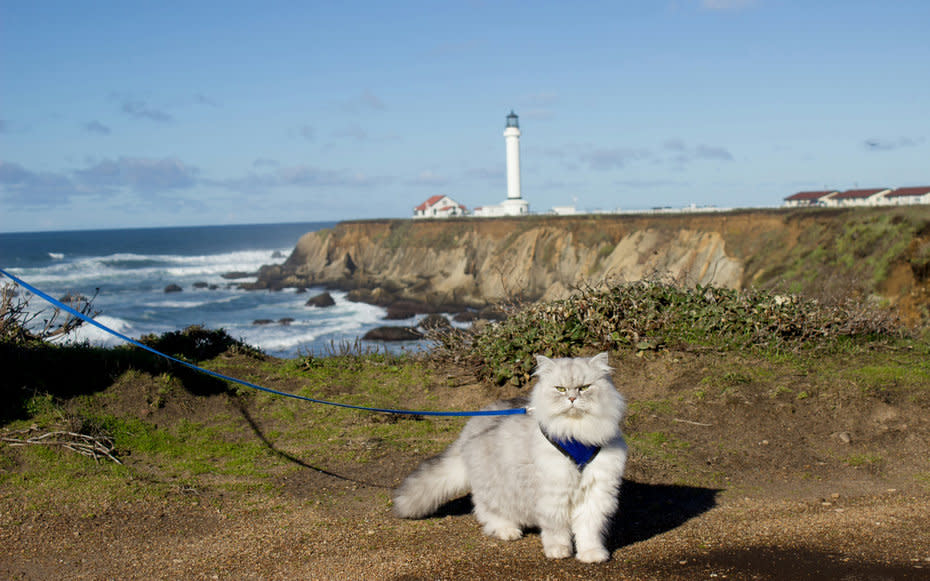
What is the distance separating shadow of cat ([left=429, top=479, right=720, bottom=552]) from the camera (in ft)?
16.6

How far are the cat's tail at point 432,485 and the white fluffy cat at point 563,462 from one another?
29 centimetres

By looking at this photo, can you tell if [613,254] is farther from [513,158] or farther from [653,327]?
[653,327]

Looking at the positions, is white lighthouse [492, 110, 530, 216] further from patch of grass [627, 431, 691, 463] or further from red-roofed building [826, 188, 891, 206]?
patch of grass [627, 431, 691, 463]

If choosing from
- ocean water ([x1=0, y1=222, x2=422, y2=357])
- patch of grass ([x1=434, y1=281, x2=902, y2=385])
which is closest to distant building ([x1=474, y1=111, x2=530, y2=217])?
ocean water ([x1=0, y1=222, x2=422, y2=357])

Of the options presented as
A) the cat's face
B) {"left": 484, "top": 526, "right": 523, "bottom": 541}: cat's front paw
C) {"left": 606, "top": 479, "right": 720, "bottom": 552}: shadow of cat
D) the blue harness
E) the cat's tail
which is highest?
the cat's face

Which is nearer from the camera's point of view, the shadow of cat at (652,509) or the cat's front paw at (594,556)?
the cat's front paw at (594,556)

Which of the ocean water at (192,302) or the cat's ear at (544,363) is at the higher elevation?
the cat's ear at (544,363)

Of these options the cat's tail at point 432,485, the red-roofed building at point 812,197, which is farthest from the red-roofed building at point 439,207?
the cat's tail at point 432,485

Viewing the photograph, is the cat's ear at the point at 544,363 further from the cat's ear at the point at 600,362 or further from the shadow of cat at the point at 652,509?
the shadow of cat at the point at 652,509

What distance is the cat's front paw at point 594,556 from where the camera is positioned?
176 inches

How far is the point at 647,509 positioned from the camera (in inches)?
221

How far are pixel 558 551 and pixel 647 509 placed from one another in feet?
4.44

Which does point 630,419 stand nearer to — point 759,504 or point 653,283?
point 759,504

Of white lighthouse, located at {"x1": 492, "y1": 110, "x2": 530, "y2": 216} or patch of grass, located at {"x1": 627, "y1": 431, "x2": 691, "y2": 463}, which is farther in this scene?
white lighthouse, located at {"x1": 492, "y1": 110, "x2": 530, "y2": 216}
